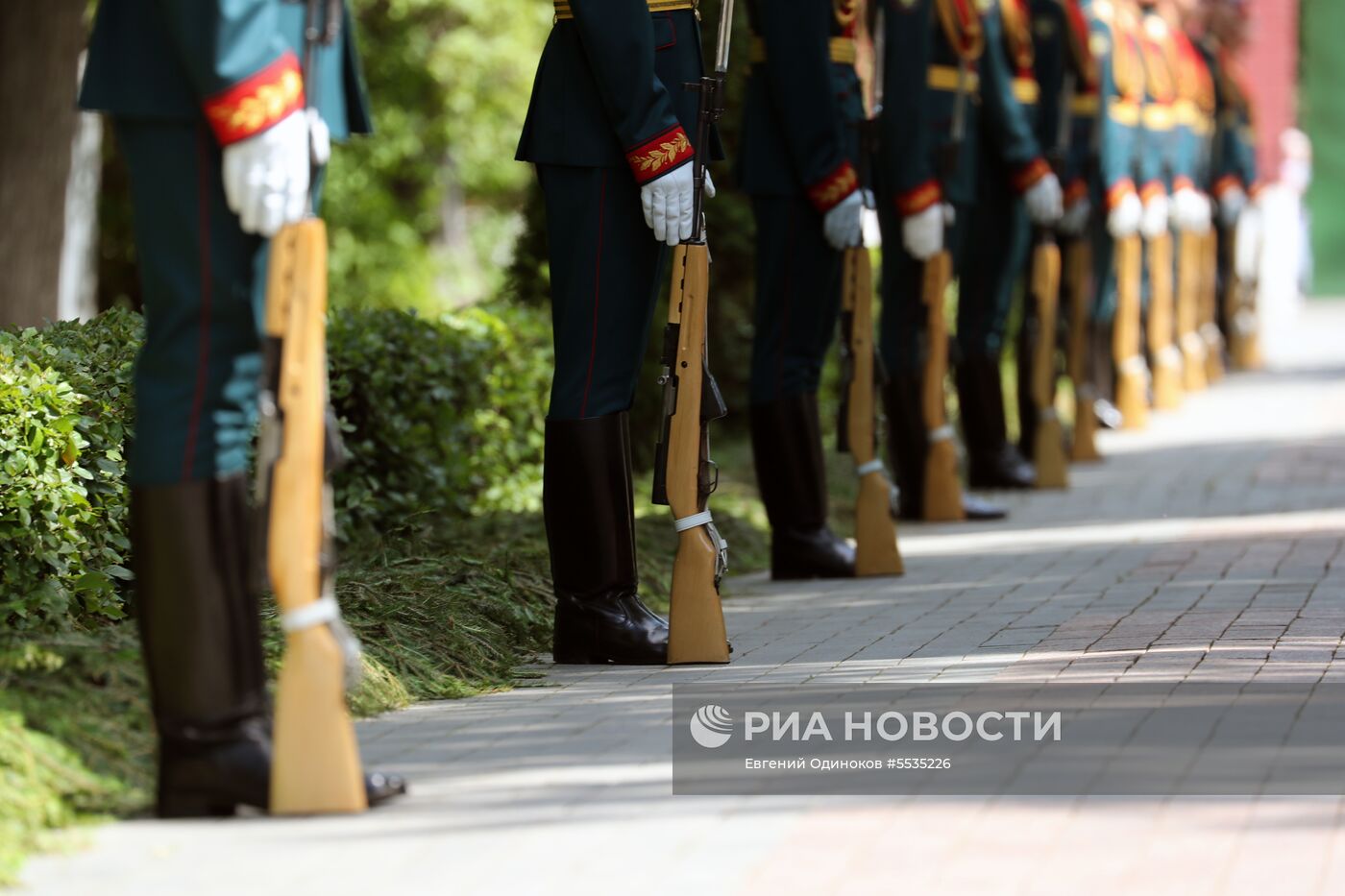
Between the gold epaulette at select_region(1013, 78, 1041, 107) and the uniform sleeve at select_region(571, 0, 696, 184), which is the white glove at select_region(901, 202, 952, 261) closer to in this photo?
the gold epaulette at select_region(1013, 78, 1041, 107)

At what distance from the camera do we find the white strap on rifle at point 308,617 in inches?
149

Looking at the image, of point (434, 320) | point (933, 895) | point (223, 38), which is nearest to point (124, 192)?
point (434, 320)

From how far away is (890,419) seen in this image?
8406 mm

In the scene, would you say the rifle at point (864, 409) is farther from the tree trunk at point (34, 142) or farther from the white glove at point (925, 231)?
the tree trunk at point (34, 142)

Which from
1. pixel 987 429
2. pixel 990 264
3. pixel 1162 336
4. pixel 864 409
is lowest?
pixel 987 429

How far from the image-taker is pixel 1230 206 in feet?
53.9

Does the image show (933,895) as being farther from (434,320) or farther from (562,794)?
(434,320)

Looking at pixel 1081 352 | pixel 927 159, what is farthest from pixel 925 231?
pixel 1081 352

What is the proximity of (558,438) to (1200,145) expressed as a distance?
10.7 metres

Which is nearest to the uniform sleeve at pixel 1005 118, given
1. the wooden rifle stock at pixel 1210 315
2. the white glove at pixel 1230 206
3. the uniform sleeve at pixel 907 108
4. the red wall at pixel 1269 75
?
the uniform sleeve at pixel 907 108

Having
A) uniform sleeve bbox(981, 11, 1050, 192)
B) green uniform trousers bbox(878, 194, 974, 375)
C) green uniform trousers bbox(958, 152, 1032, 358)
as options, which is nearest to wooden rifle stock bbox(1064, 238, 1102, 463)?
green uniform trousers bbox(958, 152, 1032, 358)

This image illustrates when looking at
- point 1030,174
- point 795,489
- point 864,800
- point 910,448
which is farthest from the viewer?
point 1030,174

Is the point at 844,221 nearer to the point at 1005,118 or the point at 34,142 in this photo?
the point at 1005,118

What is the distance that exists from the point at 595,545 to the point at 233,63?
198cm
